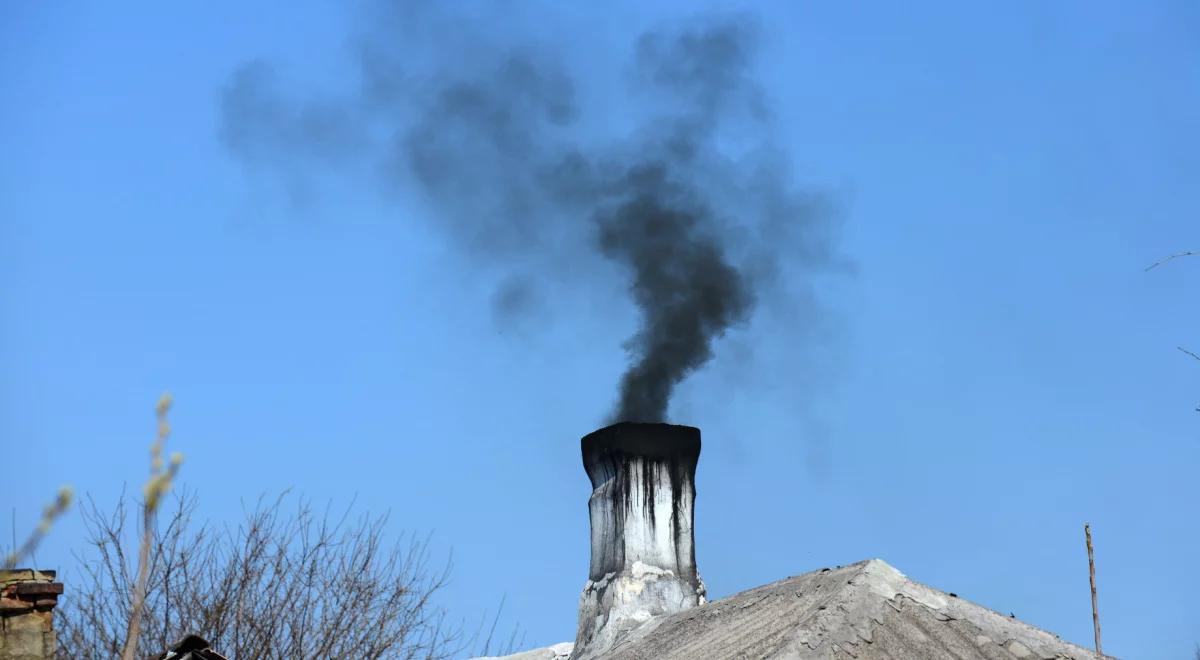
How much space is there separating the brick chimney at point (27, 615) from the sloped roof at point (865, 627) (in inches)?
174

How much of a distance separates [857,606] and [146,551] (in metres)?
8.79

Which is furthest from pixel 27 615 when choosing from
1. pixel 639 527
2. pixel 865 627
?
pixel 639 527

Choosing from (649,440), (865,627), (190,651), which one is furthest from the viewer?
(649,440)

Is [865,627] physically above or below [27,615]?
above

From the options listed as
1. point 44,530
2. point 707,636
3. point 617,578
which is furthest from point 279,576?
point 44,530

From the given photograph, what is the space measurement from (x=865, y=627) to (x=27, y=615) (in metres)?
5.45

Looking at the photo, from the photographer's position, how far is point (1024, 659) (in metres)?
9.89

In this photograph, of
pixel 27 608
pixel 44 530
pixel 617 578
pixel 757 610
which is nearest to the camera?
pixel 44 530

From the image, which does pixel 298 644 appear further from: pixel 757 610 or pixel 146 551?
pixel 146 551

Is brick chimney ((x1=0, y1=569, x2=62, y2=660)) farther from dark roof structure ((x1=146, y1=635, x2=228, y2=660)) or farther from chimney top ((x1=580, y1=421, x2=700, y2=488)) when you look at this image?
chimney top ((x1=580, y1=421, x2=700, y2=488))

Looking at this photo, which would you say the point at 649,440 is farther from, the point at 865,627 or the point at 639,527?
the point at 865,627

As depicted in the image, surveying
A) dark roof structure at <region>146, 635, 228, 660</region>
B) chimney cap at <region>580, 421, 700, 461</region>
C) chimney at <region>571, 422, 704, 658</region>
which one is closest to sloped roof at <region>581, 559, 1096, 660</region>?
chimney at <region>571, 422, 704, 658</region>

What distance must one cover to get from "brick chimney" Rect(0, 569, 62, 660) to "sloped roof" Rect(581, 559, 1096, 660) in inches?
174

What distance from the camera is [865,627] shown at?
9797 millimetres
